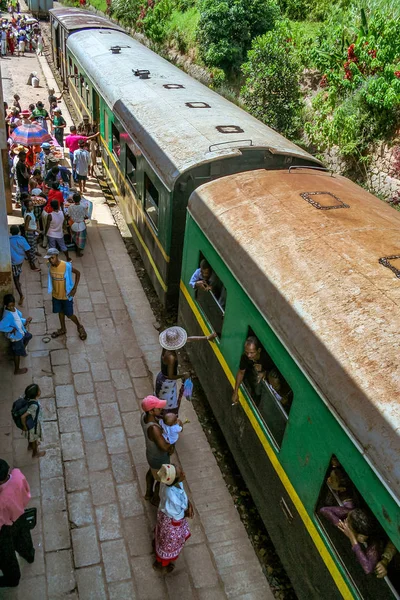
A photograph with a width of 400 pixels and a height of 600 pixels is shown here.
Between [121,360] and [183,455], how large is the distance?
73.2 inches

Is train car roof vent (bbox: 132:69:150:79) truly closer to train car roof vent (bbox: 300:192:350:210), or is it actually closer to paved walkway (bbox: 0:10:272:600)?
paved walkway (bbox: 0:10:272:600)

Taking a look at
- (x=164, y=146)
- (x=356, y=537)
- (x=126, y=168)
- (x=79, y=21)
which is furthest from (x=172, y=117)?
(x=79, y=21)

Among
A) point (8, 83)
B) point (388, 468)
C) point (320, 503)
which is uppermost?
point (388, 468)

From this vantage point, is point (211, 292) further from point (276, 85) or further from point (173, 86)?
point (276, 85)

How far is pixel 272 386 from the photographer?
445 centimetres

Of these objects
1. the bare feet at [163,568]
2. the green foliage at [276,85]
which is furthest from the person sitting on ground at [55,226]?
the green foliage at [276,85]

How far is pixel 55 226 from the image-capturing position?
862 cm

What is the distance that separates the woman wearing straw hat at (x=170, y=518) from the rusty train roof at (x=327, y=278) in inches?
55.2

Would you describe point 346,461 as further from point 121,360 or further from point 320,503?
point 121,360

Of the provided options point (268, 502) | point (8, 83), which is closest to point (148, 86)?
point (268, 502)

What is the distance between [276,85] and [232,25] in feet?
15.4

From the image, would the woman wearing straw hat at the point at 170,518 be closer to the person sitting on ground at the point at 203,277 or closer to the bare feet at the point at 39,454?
the bare feet at the point at 39,454

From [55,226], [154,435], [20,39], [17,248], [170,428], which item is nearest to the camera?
[154,435]

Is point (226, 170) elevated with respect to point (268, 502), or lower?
elevated
